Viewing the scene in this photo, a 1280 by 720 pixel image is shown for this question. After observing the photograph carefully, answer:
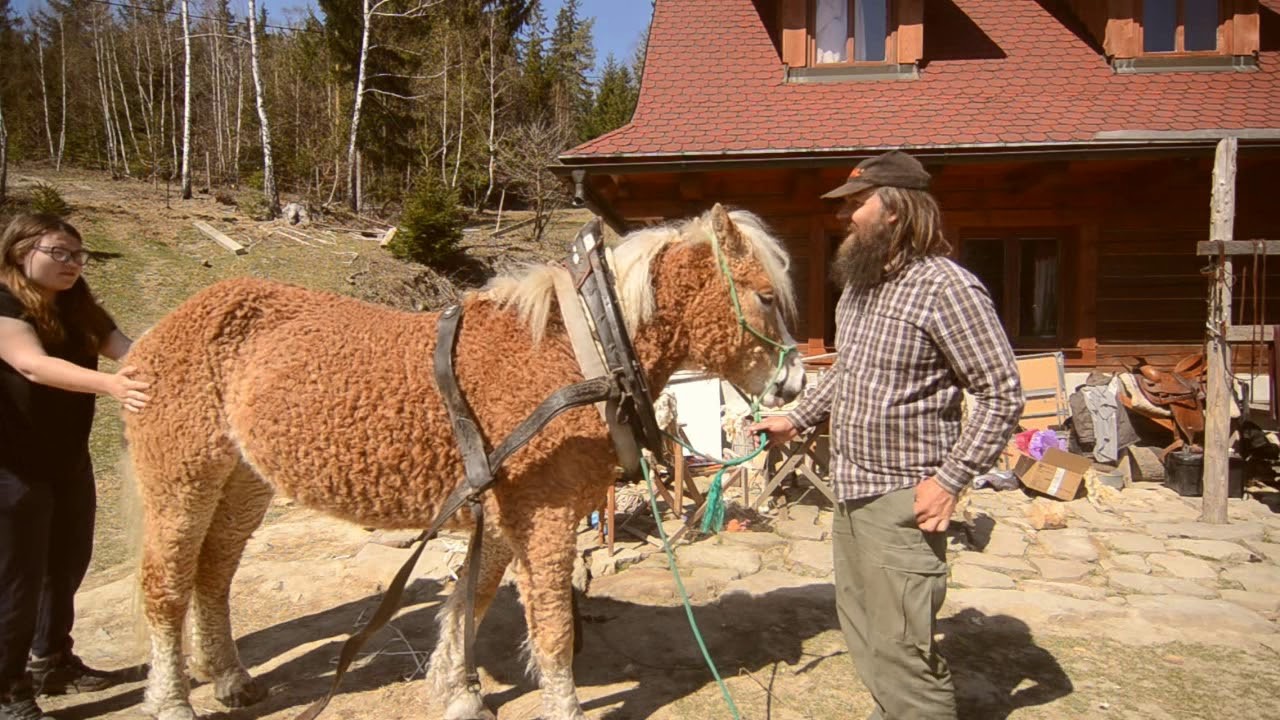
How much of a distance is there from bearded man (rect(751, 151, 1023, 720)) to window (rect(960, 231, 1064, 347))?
6.47 meters

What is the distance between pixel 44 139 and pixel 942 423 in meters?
34.6

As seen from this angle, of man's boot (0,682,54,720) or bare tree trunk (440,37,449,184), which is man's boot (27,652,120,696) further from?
bare tree trunk (440,37,449,184)

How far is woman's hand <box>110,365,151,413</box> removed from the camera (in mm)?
2371

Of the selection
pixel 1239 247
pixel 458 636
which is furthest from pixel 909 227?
pixel 1239 247

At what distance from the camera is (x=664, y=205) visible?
25.8 ft

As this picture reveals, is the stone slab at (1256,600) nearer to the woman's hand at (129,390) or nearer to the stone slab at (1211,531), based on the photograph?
the stone slab at (1211,531)

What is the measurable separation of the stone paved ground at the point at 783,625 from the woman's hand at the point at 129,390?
1.38m

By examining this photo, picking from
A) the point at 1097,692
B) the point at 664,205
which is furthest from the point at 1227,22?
the point at 1097,692

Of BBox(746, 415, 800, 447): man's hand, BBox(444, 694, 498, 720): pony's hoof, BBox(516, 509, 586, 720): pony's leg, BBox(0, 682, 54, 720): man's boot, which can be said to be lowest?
BBox(444, 694, 498, 720): pony's hoof

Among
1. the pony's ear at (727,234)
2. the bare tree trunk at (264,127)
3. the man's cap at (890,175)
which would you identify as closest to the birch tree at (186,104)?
the bare tree trunk at (264,127)

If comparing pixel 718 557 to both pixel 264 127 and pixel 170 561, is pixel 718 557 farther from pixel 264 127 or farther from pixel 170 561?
pixel 264 127

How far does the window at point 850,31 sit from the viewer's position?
8.23 metres

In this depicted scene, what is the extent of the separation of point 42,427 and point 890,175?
3.31 metres

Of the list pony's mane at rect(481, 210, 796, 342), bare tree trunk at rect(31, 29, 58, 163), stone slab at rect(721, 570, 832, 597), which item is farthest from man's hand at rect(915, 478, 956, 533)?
bare tree trunk at rect(31, 29, 58, 163)
